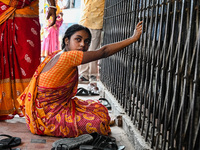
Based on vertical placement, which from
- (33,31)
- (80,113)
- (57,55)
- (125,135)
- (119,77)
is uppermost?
(33,31)

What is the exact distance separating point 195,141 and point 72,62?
5.54 ft

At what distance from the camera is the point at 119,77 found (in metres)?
4.77

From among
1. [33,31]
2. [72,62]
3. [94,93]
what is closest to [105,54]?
[72,62]

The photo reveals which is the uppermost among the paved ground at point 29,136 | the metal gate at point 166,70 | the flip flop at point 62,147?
the metal gate at point 166,70

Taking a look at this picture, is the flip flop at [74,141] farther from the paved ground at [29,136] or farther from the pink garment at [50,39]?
the pink garment at [50,39]

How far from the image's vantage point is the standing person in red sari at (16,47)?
4.15 meters

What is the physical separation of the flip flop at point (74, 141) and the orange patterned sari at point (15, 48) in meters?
1.21

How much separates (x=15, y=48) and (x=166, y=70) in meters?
2.26

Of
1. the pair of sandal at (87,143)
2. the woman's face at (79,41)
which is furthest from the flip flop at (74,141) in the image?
the woman's face at (79,41)

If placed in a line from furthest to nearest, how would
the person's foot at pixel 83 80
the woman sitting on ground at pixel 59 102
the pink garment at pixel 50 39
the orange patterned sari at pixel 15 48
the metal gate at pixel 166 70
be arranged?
the pink garment at pixel 50 39 < the person's foot at pixel 83 80 < the orange patterned sari at pixel 15 48 < the woman sitting on ground at pixel 59 102 < the metal gate at pixel 166 70

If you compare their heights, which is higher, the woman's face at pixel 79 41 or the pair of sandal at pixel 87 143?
the woman's face at pixel 79 41

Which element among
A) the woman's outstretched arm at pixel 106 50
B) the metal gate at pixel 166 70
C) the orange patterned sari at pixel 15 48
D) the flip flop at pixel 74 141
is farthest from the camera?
the orange patterned sari at pixel 15 48

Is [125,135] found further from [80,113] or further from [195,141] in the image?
[195,141]

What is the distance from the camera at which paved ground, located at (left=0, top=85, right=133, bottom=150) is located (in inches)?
133
